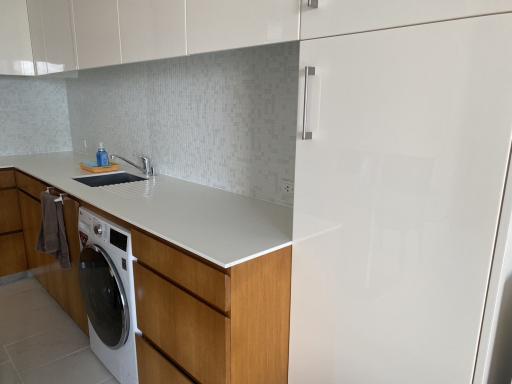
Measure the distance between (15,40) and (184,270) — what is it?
2.64m

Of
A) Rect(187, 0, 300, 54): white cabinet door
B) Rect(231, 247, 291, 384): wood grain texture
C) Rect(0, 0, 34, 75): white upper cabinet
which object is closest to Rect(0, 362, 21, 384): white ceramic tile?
Rect(231, 247, 291, 384): wood grain texture

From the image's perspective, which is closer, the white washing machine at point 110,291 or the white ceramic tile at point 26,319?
the white washing machine at point 110,291

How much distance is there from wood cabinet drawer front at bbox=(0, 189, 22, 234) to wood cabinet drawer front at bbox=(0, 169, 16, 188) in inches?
1.5

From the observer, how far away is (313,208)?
1.19 meters

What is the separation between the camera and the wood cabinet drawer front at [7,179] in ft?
9.19

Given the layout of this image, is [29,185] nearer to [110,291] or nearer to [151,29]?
[110,291]

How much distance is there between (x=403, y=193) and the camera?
3.14 feet

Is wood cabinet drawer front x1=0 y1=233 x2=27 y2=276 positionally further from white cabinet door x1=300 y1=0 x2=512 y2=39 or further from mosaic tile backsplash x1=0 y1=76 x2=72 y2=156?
white cabinet door x1=300 y1=0 x2=512 y2=39

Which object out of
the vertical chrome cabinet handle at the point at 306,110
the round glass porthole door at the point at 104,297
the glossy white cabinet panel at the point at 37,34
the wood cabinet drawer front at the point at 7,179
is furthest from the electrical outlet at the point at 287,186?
the wood cabinet drawer front at the point at 7,179

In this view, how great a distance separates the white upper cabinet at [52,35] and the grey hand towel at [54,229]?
885 mm

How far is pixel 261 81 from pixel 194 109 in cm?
55

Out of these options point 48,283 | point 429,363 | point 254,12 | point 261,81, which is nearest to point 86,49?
point 261,81

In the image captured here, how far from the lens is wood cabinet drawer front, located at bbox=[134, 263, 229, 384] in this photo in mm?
1248

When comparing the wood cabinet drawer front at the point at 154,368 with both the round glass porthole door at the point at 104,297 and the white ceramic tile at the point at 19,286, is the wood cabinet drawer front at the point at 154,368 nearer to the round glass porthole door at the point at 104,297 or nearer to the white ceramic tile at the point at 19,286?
the round glass porthole door at the point at 104,297
